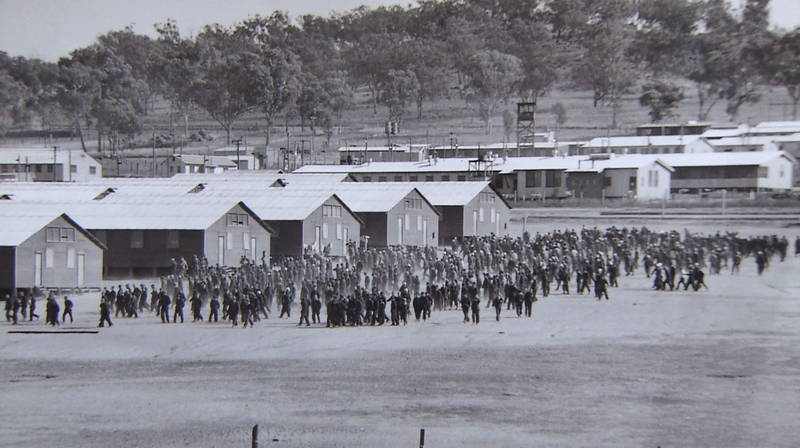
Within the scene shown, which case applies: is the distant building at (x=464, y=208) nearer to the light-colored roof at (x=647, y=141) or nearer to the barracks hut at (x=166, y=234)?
the barracks hut at (x=166, y=234)

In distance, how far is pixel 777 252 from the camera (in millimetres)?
46188

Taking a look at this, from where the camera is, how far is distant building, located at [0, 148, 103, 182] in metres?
89.7

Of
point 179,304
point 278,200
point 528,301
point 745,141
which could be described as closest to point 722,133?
point 745,141

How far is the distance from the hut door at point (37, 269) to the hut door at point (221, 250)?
29.7ft

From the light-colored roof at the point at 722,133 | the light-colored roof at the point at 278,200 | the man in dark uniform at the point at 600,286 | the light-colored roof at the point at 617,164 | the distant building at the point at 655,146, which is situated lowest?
the man in dark uniform at the point at 600,286

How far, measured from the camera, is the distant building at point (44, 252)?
36312 mm

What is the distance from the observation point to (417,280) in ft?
116

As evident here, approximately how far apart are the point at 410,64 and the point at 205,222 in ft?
300

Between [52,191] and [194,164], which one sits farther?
[194,164]

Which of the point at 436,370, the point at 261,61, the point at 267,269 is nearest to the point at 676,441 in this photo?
the point at 436,370

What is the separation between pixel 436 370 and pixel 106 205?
89.4ft

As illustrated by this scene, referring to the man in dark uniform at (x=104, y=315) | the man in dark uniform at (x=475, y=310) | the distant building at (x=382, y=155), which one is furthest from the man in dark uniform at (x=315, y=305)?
the distant building at (x=382, y=155)

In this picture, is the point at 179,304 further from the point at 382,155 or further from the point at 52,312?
the point at 382,155

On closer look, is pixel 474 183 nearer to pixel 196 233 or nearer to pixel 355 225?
pixel 355 225
